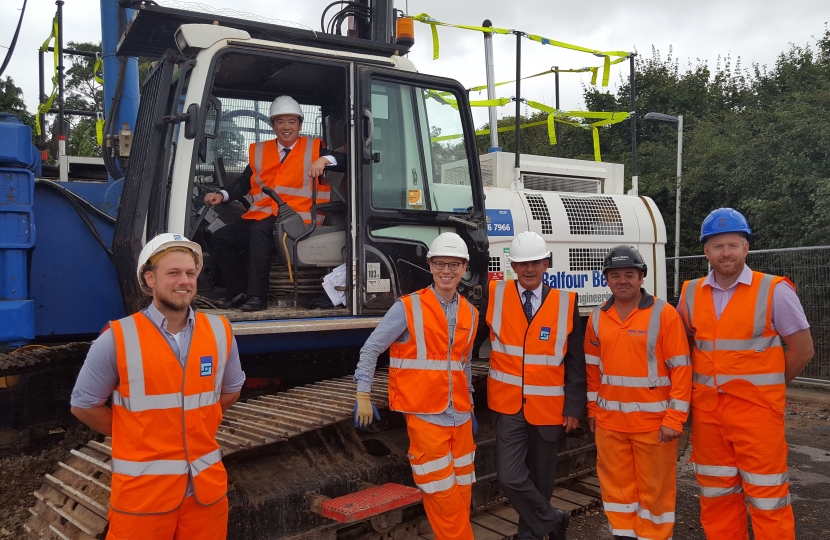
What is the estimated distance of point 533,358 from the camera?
418 centimetres

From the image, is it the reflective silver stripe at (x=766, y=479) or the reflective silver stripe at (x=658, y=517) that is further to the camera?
the reflective silver stripe at (x=658, y=517)

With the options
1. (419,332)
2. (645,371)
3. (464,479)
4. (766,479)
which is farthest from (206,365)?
(766,479)

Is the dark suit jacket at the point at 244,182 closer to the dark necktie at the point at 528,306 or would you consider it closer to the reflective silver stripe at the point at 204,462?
the dark necktie at the point at 528,306

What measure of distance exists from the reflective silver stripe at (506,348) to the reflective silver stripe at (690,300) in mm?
906

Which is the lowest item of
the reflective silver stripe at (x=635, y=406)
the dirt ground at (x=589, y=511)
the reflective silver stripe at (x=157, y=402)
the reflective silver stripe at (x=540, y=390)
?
the dirt ground at (x=589, y=511)

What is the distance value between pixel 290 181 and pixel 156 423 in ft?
7.05

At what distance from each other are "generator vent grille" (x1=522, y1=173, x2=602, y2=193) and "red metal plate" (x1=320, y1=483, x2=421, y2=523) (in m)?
2.91

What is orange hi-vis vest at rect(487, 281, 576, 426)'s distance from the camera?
13.6 feet

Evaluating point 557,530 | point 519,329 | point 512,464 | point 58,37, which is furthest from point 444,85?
point 58,37

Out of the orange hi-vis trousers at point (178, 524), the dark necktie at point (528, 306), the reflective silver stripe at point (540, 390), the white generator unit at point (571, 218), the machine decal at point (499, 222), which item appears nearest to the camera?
the orange hi-vis trousers at point (178, 524)

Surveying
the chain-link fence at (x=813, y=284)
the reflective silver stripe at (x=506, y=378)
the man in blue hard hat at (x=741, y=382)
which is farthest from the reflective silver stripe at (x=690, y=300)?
the chain-link fence at (x=813, y=284)

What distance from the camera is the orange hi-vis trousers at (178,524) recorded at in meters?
2.65

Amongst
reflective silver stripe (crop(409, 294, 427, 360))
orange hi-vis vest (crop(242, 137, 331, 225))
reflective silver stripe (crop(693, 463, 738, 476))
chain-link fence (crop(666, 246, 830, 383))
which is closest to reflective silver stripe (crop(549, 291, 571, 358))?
reflective silver stripe (crop(409, 294, 427, 360))

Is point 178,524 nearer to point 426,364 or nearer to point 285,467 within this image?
point 285,467
